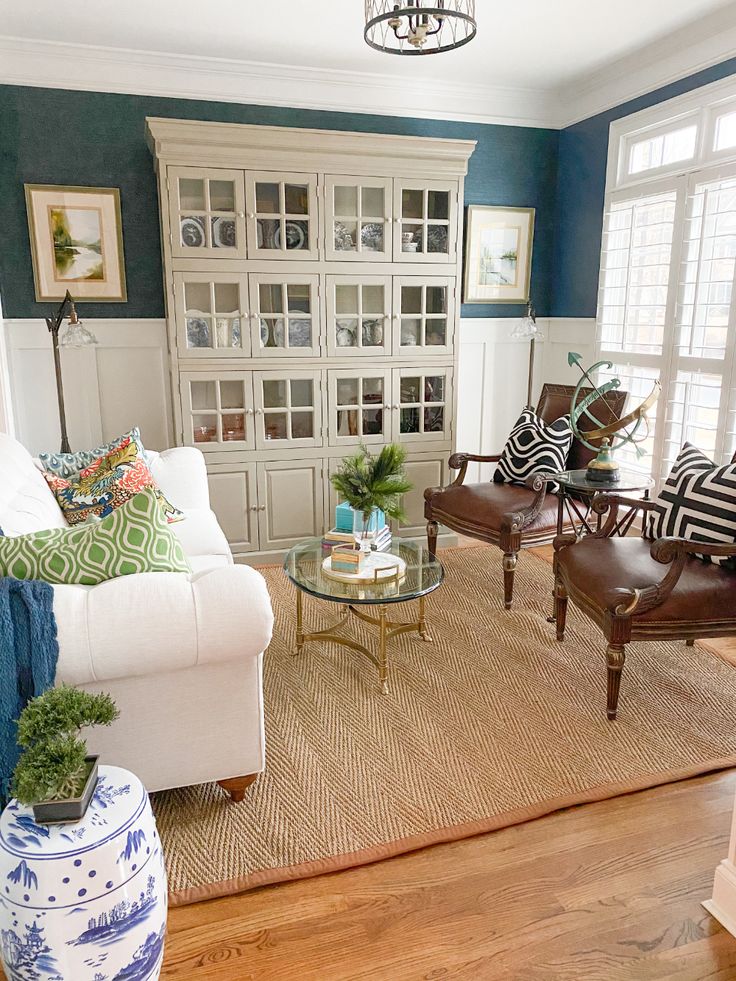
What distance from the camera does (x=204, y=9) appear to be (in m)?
3.52

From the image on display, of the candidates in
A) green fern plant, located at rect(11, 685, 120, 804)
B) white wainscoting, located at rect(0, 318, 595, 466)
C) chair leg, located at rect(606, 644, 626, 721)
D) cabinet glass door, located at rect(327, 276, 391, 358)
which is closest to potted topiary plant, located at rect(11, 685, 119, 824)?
green fern plant, located at rect(11, 685, 120, 804)

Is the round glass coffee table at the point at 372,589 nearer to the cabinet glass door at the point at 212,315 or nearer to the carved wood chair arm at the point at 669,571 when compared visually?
the carved wood chair arm at the point at 669,571

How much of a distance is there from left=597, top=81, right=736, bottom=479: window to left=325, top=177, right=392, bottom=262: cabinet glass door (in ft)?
4.83

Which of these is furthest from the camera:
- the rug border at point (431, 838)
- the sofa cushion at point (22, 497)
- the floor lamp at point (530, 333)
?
the floor lamp at point (530, 333)

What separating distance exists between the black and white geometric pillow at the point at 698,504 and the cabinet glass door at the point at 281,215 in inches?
94.2

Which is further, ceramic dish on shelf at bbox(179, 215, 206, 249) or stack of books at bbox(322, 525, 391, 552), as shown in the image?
ceramic dish on shelf at bbox(179, 215, 206, 249)

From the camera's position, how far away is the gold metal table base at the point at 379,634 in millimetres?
2844

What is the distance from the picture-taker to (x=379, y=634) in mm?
3156

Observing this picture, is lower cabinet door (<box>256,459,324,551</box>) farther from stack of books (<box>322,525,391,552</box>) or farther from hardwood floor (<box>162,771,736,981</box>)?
hardwood floor (<box>162,771,736,981</box>)

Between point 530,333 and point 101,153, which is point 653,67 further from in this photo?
point 101,153

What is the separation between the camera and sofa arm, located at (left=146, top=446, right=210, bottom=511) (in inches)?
140

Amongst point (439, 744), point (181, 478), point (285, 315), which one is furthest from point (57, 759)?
point (285, 315)

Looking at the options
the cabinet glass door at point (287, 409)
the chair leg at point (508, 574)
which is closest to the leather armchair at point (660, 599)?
the chair leg at point (508, 574)

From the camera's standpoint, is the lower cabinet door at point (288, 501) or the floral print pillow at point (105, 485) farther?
the lower cabinet door at point (288, 501)
